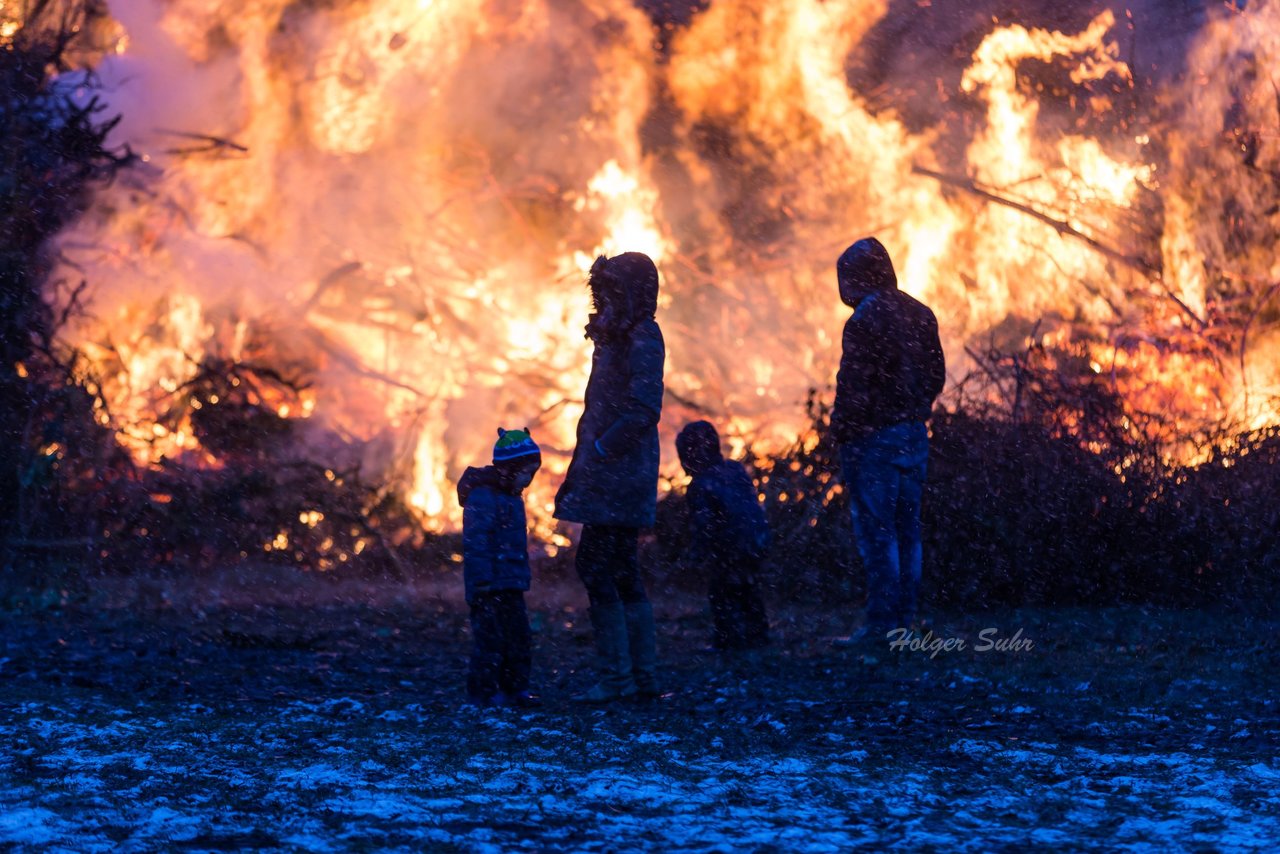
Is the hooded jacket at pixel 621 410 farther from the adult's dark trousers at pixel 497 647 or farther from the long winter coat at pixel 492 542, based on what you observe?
the adult's dark trousers at pixel 497 647

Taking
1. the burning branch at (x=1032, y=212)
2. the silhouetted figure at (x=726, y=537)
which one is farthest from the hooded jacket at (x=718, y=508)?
the burning branch at (x=1032, y=212)

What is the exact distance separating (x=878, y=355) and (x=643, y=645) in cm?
182

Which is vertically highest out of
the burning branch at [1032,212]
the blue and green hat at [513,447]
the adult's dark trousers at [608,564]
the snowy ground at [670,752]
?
the burning branch at [1032,212]

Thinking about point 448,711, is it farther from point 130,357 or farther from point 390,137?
point 390,137

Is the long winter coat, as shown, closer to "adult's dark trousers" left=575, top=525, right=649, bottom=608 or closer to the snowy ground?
"adult's dark trousers" left=575, top=525, right=649, bottom=608

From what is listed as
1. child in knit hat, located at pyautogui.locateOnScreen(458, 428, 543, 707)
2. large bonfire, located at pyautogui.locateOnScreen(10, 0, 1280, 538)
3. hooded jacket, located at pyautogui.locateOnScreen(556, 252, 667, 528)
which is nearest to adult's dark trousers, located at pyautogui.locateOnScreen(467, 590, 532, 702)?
child in knit hat, located at pyautogui.locateOnScreen(458, 428, 543, 707)

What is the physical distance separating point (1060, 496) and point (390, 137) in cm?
554

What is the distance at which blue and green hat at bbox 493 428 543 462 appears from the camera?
5.86m

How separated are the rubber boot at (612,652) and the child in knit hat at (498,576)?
314 millimetres

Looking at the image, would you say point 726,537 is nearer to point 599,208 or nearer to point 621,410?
point 621,410

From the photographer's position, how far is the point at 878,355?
6.54m

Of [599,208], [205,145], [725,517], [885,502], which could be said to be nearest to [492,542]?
[885,502]

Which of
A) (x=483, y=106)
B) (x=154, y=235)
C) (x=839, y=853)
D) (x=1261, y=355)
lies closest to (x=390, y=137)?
(x=483, y=106)

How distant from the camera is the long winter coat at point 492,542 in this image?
5.77 m
